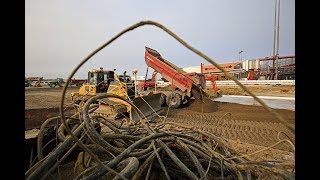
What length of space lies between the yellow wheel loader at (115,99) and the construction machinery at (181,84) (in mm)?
1392

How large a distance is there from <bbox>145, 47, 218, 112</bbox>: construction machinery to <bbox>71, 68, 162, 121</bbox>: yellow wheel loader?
1.39 metres

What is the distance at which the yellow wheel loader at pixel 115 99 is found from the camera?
775cm

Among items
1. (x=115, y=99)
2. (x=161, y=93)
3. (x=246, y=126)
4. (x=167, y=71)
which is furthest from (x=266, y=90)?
(x=115, y=99)

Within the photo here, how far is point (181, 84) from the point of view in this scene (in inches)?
411

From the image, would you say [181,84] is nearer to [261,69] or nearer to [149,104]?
[149,104]

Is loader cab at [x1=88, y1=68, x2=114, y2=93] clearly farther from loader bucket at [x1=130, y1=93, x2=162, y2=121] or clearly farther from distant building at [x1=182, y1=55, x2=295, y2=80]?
distant building at [x1=182, y1=55, x2=295, y2=80]

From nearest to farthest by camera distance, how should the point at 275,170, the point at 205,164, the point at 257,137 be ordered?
the point at 275,170
the point at 205,164
the point at 257,137

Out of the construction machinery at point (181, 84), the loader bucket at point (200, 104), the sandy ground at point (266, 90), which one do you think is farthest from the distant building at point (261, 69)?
the loader bucket at point (200, 104)

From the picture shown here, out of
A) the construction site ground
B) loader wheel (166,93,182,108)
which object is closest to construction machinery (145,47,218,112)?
loader wheel (166,93,182,108)
